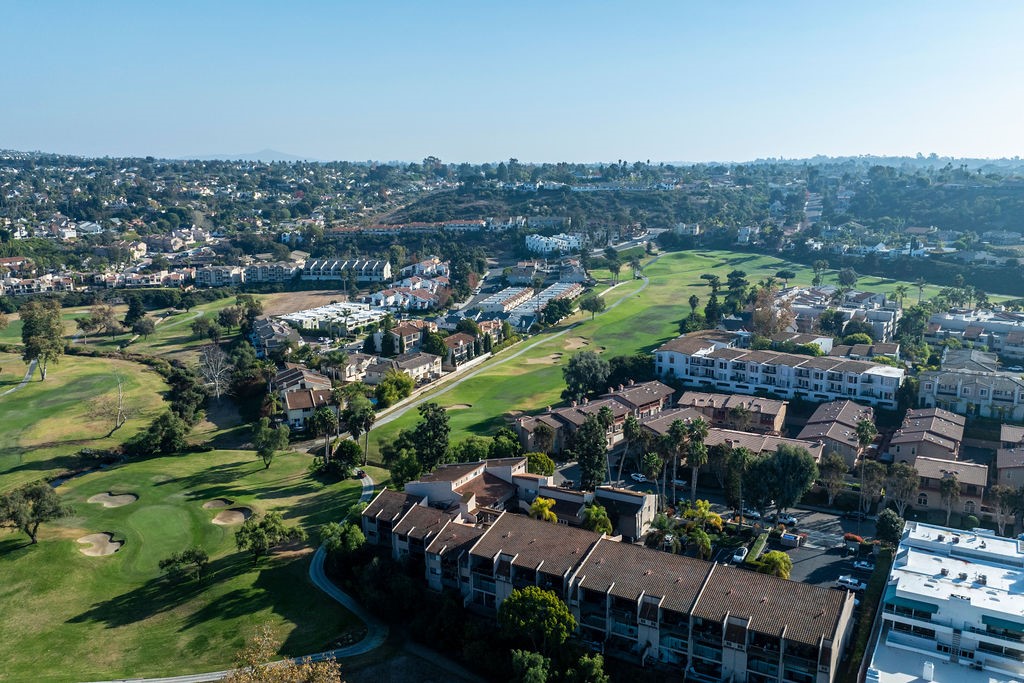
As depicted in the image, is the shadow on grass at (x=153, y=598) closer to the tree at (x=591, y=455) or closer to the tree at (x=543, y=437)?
the tree at (x=591, y=455)

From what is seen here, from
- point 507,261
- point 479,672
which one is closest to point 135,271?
point 507,261

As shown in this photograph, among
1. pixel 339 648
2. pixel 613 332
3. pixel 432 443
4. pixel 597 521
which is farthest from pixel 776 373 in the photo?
pixel 339 648

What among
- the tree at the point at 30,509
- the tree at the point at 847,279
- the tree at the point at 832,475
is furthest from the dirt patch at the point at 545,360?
the tree at the point at 847,279

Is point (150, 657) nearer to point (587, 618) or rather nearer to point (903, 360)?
point (587, 618)

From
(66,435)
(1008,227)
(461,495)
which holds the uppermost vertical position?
(1008,227)

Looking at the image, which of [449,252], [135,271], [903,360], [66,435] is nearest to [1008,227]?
[903,360]

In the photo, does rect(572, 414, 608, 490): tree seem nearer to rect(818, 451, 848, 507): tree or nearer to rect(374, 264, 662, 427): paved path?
rect(818, 451, 848, 507): tree

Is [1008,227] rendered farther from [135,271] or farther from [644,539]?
[135,271]

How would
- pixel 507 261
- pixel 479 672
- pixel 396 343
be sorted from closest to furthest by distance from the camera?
pixel 479 672, pixel 396 343, pixel 507 261

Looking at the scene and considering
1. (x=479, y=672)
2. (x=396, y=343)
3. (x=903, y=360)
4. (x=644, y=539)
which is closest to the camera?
(x=479, y=672)

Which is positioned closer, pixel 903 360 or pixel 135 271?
pixel 903 360

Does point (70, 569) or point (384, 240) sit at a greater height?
point (384, 240)
